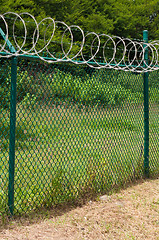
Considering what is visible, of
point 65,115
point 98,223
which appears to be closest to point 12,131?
point 65,115

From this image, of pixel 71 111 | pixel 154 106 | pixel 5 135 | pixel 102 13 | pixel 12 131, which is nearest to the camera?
pixel 12 131

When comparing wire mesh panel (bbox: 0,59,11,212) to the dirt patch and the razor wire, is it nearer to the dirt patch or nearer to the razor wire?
the razor wire

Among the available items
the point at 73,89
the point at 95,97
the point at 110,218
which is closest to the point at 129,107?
the point at 95,97

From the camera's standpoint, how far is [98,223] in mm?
3369

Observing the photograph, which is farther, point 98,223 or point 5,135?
point 5,135

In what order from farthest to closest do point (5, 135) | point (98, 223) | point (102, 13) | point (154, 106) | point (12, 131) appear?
1. point (102, 13)
2. point (154, 106)
3. point (5, 135)
4. point (98, 223)
5. point (12, 131)

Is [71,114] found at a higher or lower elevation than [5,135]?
higher

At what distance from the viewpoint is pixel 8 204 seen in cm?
323

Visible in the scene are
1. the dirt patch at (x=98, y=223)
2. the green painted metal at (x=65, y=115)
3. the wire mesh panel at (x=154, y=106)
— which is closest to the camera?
the dirt patch at (x=98, y=223)

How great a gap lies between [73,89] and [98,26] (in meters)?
13.0

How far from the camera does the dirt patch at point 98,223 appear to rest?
309cm

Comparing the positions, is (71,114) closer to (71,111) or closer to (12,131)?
(71,111)

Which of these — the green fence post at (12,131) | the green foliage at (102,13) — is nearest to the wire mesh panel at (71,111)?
the green fence post at (12,131)

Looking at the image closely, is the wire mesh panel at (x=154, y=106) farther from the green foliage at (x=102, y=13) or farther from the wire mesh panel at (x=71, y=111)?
the green foliage at (x=102, y=13)
